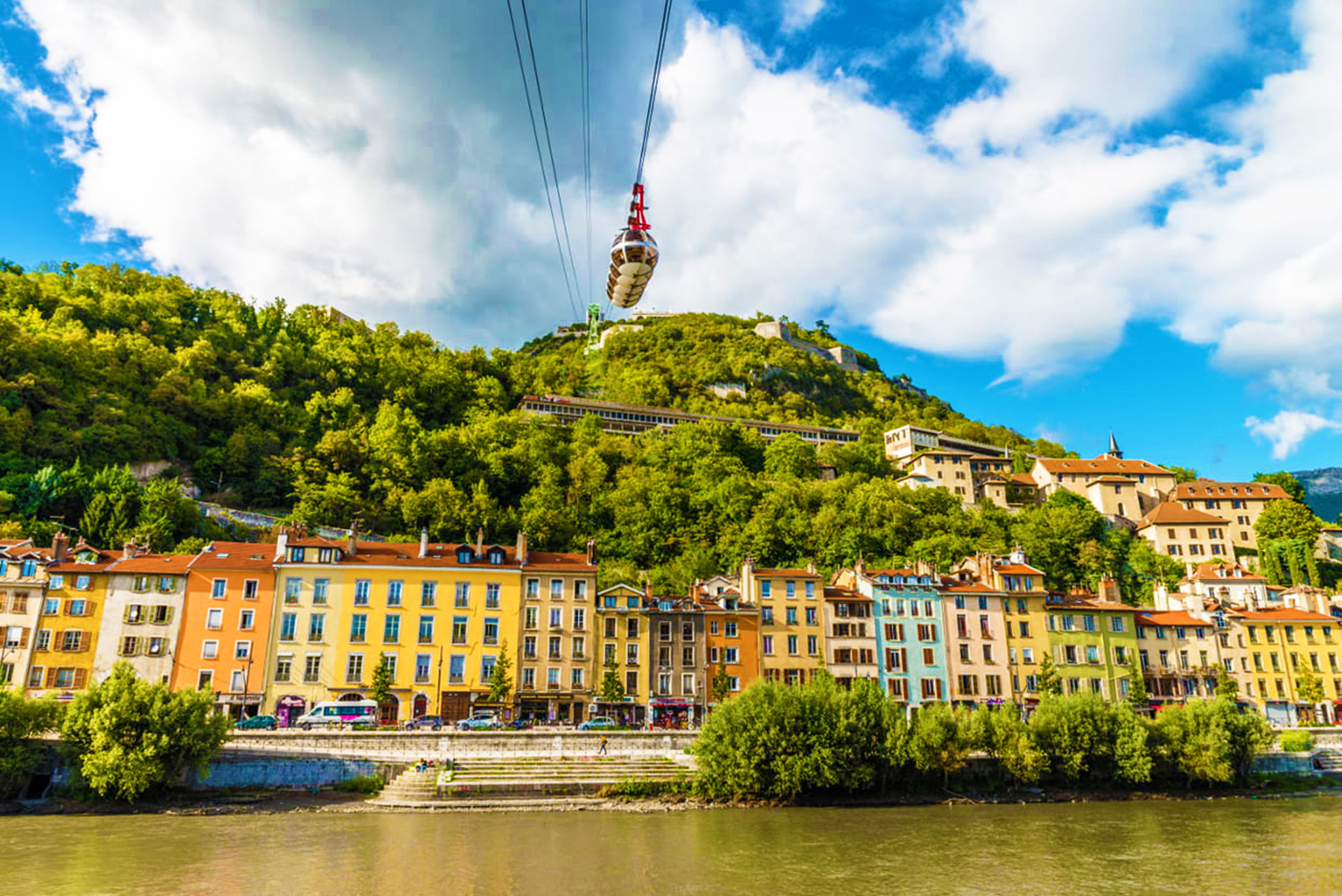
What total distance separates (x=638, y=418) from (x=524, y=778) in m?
81.5

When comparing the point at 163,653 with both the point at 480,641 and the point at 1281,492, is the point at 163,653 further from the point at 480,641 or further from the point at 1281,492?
the point at 1281,492

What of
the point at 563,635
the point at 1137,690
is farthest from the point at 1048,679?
the point at 563,635

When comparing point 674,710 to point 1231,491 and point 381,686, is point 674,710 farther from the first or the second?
point 1231,491

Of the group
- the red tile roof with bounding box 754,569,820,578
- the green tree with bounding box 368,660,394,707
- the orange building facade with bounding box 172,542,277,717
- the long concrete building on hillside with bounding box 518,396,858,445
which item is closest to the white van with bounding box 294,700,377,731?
the green tree with bounding box 368,660,394,707

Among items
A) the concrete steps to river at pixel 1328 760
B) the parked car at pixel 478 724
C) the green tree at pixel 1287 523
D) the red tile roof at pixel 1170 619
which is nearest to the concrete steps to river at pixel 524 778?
the parked car at pixel 478 724

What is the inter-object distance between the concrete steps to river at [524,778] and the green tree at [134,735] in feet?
26.0

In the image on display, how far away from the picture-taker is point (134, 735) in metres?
35.8

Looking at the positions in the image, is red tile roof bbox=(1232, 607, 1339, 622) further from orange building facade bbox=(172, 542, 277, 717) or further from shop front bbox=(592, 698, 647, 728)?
orange building facade bbox=(172, 542, 277, 717)

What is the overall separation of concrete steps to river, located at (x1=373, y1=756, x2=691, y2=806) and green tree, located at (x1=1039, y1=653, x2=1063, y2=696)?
24119mm

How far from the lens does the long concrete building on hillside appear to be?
112875mm

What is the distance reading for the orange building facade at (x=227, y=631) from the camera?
46438 mm

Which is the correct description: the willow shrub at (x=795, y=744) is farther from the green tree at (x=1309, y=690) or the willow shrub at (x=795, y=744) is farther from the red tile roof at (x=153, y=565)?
the green tree at (x=1309, y=690)

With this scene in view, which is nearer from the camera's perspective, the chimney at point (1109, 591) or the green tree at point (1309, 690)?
the green tree at point (1309, 690)

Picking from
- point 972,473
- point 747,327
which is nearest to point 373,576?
point 972,473
